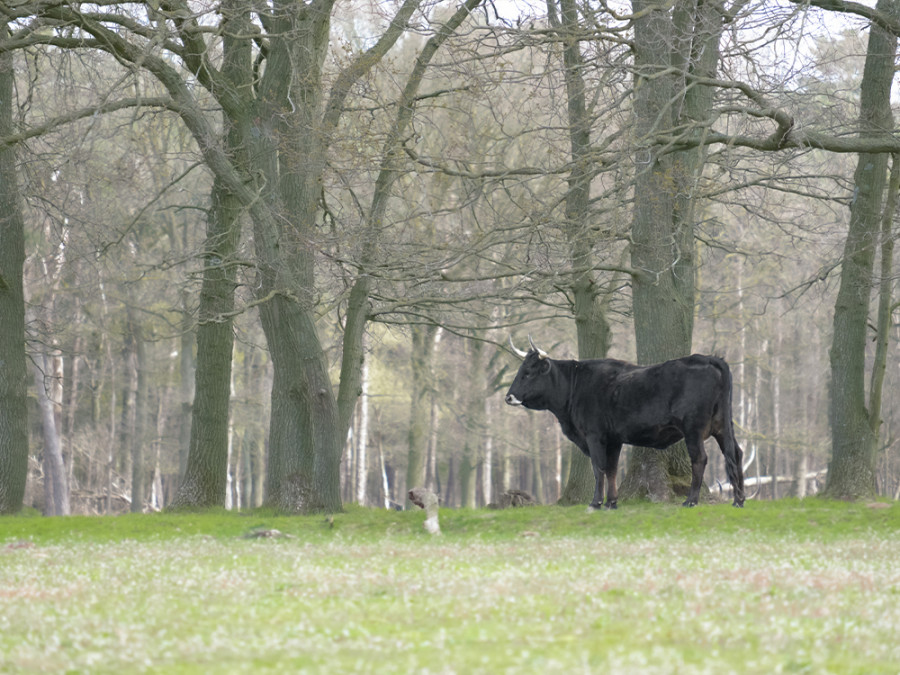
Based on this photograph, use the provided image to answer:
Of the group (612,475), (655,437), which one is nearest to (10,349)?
(612,475)

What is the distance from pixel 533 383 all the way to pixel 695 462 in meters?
3.37

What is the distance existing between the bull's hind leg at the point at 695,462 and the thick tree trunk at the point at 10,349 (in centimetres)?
1299

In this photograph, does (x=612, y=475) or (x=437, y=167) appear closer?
(x=437, y=167)

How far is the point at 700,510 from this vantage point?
16.6 m

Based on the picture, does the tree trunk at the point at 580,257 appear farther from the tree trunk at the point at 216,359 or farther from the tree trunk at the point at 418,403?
the tree trunk at the point at 418,403

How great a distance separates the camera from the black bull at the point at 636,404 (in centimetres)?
1780

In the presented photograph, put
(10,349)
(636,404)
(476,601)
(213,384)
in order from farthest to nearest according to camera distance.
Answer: (213,384)
(10,349)
(636,404)
(476,601)

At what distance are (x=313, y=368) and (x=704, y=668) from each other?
15.5 metres

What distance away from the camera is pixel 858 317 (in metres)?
20.3

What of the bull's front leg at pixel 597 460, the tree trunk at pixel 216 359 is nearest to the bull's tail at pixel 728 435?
the bull's front leg at pixel 597 460

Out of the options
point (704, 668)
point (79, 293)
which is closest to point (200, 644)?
point (704, 668)

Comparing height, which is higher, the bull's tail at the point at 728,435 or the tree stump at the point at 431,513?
the bull's tail at the point at 728,435

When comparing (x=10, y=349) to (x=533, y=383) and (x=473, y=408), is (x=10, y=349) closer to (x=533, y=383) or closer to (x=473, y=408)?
(x=533, y=383)

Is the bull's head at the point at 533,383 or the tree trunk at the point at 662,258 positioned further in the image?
the bull's head at the point at 533,383
